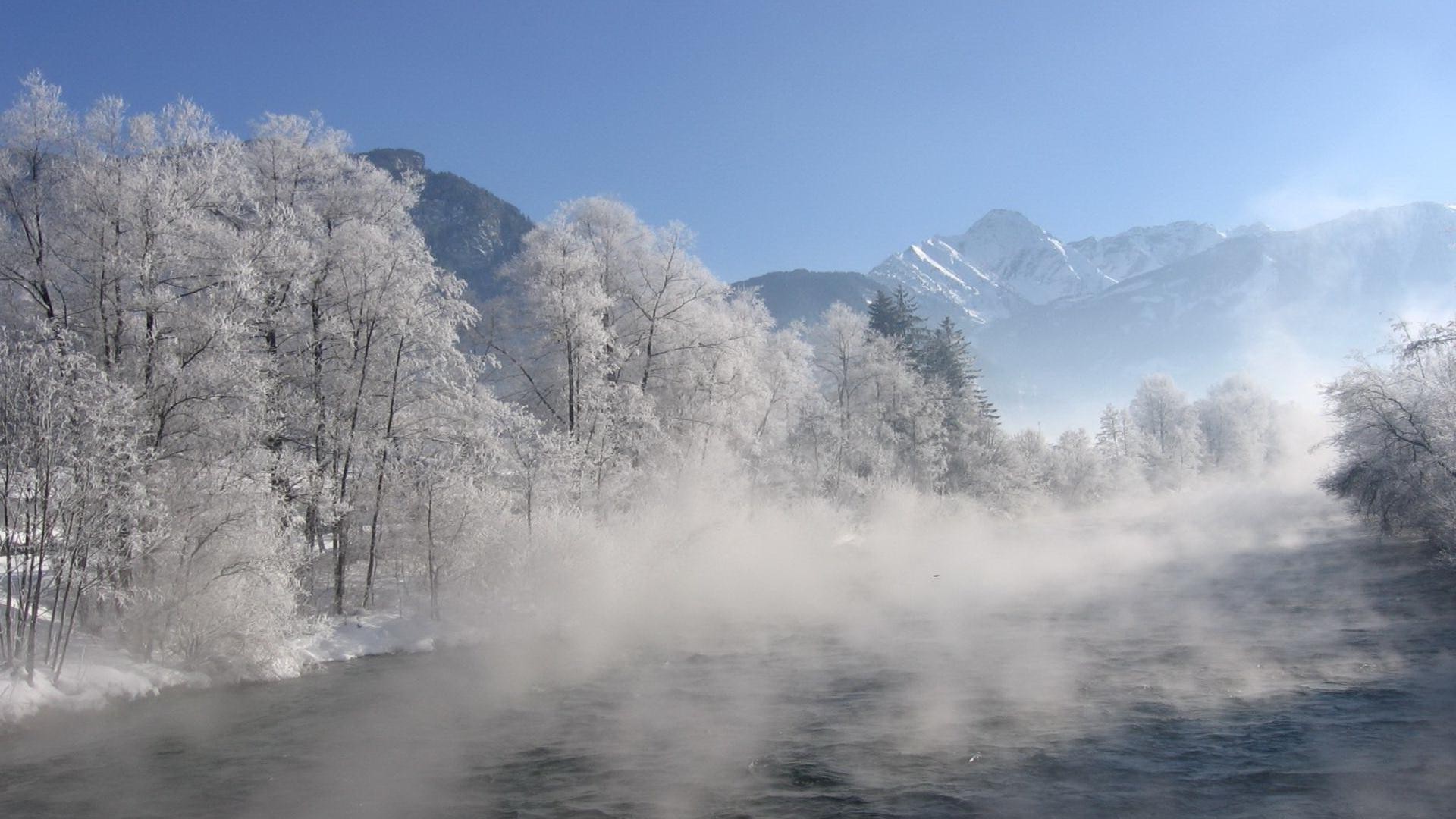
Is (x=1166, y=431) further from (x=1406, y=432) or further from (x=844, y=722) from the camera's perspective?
(x=844, y=722)

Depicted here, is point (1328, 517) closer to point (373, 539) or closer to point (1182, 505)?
point (1182, 505)

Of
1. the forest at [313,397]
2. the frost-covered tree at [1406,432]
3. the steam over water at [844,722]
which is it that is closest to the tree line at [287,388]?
the forest at [313,397]

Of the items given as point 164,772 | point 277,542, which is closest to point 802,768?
point 164,772

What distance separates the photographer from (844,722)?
1703 centimetres

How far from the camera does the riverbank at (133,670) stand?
58.8 feet

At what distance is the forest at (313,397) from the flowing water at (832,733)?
3.71m

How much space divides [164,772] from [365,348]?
1474 centimetres

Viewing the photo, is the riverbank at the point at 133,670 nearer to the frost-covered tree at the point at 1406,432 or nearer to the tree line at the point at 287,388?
the tree line at the point at 287,388

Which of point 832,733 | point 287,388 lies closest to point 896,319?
point 287,388

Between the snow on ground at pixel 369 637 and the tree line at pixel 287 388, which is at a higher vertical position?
the tree line at pixel 287 388

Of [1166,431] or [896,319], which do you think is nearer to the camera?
[896,319]

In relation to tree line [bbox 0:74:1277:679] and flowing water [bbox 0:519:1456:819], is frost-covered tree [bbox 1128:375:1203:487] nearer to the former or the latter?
tree line [bbox 0:74:1277:679]

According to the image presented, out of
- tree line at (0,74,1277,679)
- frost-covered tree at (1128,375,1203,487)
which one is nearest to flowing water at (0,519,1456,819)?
tree line at (0,74,1277,679)

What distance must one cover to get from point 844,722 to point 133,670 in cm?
1723
